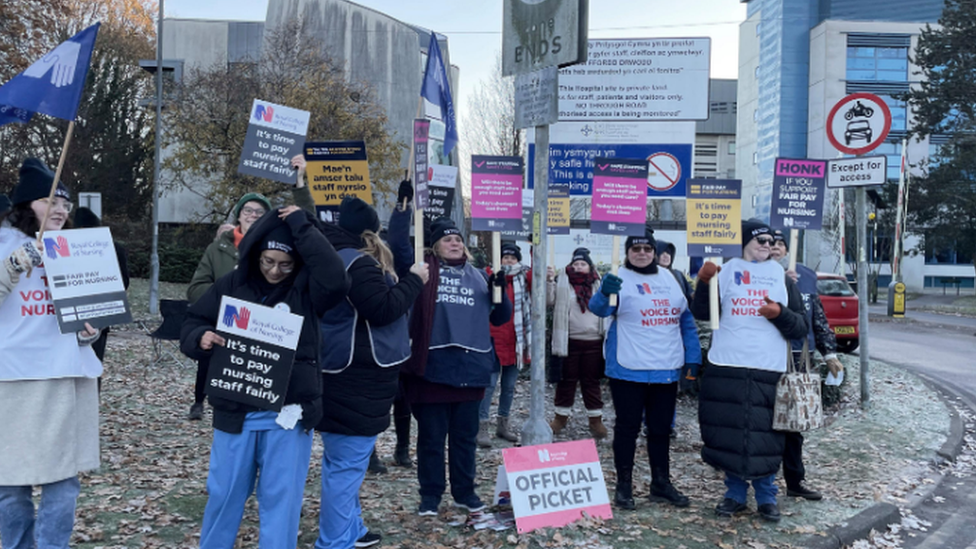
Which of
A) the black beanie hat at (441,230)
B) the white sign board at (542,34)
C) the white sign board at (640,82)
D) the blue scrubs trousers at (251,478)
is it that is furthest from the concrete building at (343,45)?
the blue scrubs trousers at (251,478)

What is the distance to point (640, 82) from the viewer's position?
10094 mm

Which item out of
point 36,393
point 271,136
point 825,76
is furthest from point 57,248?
point 825,76

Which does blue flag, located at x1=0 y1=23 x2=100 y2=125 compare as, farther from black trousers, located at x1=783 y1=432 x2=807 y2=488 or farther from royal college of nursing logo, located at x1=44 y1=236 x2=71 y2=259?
black trousers, located at x1=783 y1=432 x2=807 y2=488

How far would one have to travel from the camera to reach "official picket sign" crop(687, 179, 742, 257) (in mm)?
5793

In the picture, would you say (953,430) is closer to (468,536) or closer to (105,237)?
(468,536)

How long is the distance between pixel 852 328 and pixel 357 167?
13360 mm

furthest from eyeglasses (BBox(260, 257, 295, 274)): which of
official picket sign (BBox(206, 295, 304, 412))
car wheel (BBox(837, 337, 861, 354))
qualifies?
car wheel (BBox(837, 337, 861, 354))

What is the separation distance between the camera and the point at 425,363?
5105 mm

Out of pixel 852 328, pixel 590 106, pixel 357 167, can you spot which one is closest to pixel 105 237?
pixel 357 167

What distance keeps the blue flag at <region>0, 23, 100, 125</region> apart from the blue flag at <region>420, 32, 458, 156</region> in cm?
235

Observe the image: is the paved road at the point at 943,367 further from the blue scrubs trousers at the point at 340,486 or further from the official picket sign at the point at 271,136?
the official picket sign at the point at 271,136

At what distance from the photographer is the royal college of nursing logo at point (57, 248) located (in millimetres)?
3748

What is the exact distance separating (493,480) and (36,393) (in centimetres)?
368

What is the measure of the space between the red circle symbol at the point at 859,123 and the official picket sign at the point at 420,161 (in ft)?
18.8
